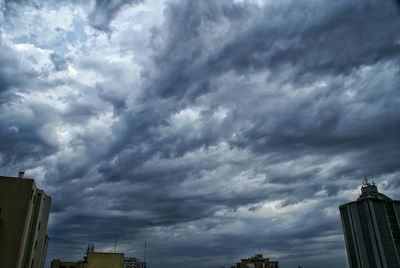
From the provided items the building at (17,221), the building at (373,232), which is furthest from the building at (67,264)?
the building at (373,232)

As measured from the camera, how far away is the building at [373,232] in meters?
121

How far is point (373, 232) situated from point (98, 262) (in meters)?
92.3

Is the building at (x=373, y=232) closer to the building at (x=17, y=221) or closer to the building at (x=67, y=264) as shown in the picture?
the building at (x=67, y=264)

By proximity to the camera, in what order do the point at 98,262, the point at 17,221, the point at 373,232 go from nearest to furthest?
Result: the point at 17,221, the point at 98,262, the point at 373,232

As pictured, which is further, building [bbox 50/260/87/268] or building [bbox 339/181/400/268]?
A: building [bbox 339/181/400/268]

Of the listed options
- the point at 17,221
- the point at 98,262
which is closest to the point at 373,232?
the point at 98,262

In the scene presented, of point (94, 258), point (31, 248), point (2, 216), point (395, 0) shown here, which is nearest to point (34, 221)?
point (31, 248)

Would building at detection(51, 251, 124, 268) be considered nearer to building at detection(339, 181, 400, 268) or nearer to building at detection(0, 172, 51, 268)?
building at detection(0, 172, 51, 268)

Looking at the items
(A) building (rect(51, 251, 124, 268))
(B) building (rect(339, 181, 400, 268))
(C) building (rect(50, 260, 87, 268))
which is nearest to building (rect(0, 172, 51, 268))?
(C) building (rect(50, 260, 87, 268))

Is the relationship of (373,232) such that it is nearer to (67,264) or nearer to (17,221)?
(67,264)

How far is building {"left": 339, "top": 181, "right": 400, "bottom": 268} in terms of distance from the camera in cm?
12062

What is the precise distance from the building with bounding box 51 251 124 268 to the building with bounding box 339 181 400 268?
85262 millimetres

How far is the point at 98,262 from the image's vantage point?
87.3 meters

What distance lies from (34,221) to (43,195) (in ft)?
13.6
